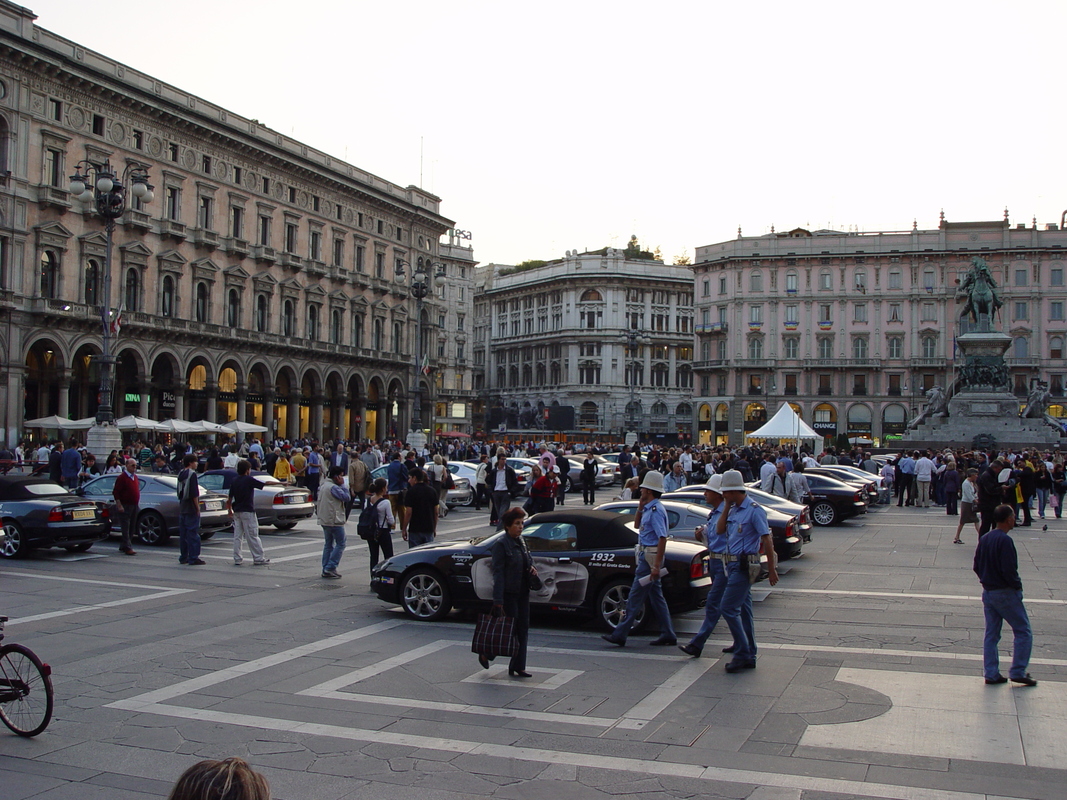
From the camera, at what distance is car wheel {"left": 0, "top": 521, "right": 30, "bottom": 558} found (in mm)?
16500

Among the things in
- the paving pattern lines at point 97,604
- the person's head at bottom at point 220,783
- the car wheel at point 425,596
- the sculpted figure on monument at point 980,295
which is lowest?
the paving pattern lines at point 97,604

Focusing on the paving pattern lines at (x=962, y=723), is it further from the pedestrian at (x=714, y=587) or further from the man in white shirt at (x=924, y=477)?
the man in white shirt at (x=924, y=477)

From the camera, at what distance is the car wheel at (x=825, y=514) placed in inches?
974

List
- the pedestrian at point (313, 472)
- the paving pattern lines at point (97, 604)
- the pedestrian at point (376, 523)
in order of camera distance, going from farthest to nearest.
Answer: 1. the pedestrian at point (313, 472)
2. the pedestrian at point (376, 523)
3. the paving pattern lines at point (97, 604)

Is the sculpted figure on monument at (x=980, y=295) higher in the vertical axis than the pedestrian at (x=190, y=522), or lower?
higher

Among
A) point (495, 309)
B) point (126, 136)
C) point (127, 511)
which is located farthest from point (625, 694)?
point (495, 309)

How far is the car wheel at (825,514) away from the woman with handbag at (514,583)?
682 inches

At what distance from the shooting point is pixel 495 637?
8680 mm

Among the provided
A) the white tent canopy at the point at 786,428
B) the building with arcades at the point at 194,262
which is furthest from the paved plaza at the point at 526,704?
the white tent canopy at the point at 786,428

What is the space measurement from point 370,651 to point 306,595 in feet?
12.3

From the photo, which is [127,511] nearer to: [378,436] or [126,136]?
[126,136]

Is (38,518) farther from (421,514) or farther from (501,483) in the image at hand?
(501,483)

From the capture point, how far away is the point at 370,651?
10.1 metres

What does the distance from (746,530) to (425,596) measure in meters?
4.28
